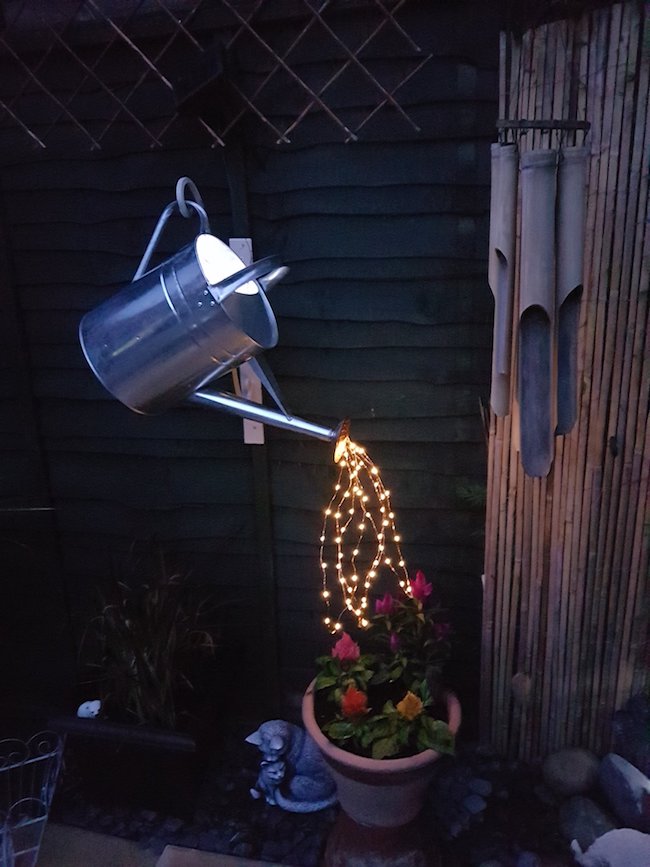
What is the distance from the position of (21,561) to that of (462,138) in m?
1.97

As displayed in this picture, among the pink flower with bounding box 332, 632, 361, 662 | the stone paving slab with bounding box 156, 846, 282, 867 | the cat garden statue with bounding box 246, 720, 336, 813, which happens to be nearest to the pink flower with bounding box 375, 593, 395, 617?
the pink flower with bounding box 332, 632, 361, 662

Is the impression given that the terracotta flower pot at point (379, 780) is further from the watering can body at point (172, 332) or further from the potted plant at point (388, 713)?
the watering can body at point (172, 332)

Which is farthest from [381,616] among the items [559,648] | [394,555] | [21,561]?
[21,561]

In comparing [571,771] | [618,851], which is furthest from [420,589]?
[618,851]

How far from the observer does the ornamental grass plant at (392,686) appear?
2.01 m

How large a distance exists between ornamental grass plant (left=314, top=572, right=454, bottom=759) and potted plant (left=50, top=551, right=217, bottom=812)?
1.36ft

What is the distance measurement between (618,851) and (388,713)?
2.24ft

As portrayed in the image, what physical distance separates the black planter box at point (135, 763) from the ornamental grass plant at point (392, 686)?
442 millimetres

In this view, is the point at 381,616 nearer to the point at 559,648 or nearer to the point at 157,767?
the point at 559,648

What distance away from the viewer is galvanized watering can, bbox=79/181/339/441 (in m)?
1.51

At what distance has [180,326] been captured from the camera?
1521 millimetres

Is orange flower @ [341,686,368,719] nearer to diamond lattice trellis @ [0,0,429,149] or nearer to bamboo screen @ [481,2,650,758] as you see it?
bamboo screen @ [481,2,650,758]

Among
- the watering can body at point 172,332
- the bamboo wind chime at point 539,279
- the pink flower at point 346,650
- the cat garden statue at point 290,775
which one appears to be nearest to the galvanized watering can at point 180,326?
the watering can body at point 172,332

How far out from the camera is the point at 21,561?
8.64 feet
